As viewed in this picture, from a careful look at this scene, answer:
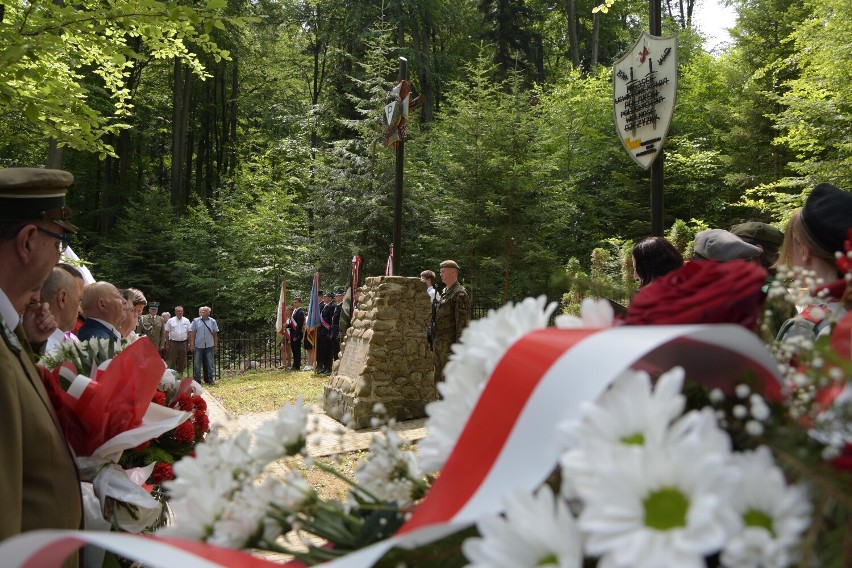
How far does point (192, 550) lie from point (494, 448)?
Answer: 1.03 ft

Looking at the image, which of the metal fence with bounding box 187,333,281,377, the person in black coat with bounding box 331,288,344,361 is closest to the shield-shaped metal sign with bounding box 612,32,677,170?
the person in black coat with bounding box 331,288,344,361

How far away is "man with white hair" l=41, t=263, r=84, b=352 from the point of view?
135 inches

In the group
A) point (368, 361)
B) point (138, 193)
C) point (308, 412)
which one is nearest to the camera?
point (308, 412)

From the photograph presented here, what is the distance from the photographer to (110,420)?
2.07 meters

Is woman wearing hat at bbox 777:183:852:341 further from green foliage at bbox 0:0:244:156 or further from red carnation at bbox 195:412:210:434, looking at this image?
green foliage at bbox 0:0:244:156

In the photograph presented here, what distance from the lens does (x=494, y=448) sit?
2.00 ft

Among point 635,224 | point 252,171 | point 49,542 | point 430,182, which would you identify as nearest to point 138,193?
point 252,171

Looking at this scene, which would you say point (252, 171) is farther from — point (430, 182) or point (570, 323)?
point (570, 323)

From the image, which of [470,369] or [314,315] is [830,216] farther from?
[314,315]

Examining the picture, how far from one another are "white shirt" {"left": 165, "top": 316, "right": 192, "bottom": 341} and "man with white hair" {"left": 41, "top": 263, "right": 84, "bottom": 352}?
11.7m

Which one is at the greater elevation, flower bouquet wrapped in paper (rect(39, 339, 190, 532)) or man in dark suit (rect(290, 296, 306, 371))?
flower bouquet wrapped in paper (rect(39, 339, 190, 532))

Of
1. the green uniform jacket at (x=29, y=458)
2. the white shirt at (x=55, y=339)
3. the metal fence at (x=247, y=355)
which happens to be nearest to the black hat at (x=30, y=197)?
the green uniform jacket at (x=29, y=458)

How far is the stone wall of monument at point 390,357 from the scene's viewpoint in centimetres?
909

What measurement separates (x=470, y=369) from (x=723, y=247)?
300cm
